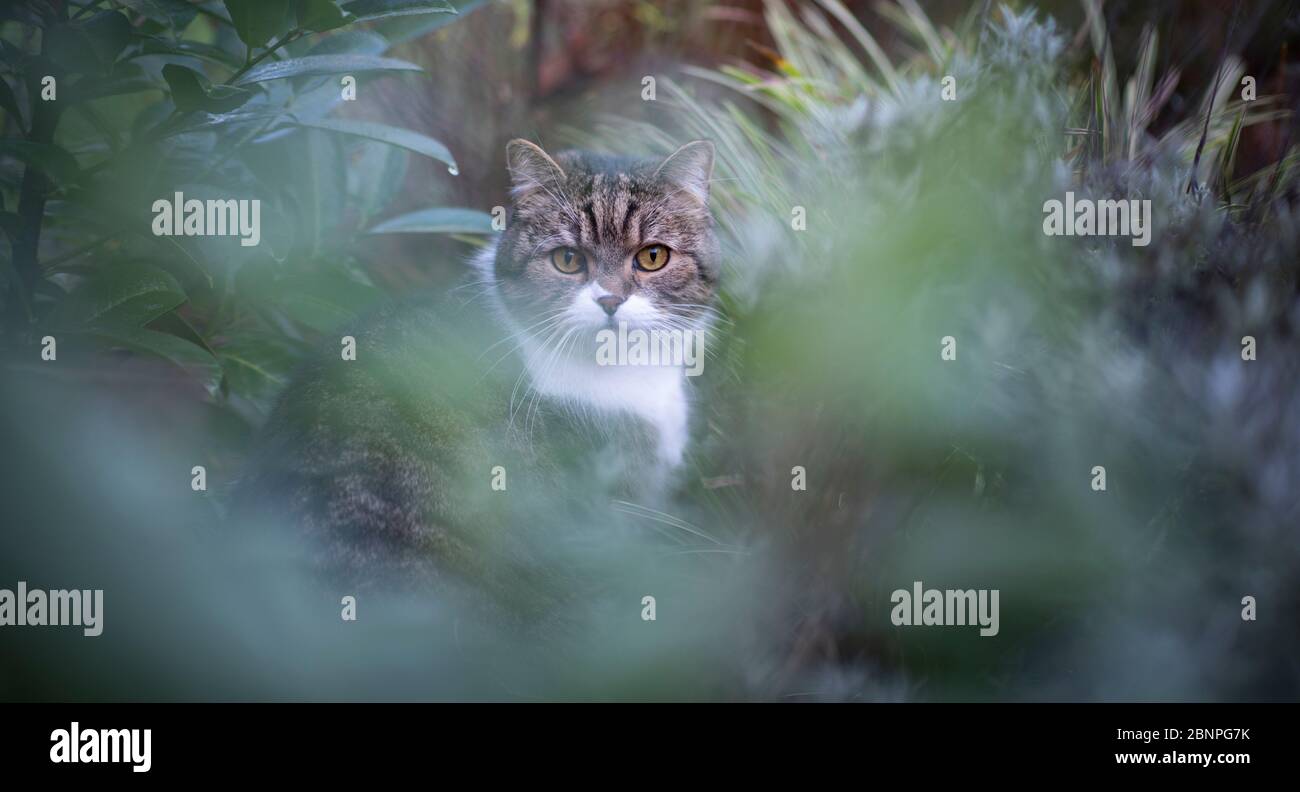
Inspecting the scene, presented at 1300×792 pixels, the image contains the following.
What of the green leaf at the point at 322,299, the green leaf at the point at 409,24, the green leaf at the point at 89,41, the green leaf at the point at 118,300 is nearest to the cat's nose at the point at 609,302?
the green leaf at the point at 322,299

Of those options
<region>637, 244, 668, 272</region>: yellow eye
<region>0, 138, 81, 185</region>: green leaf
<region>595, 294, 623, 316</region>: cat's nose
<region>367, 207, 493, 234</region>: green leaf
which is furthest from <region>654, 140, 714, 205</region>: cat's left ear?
<region>0, 138, 81, 185</region>: green leaf

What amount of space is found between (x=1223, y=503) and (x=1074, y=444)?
0.17 metres

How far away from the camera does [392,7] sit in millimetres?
1276

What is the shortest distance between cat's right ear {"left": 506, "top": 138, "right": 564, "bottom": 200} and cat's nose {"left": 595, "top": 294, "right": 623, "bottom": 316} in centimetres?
25

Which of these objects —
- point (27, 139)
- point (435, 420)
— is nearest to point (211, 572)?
point (435, 420)

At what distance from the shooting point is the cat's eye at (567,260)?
1646 millimetres

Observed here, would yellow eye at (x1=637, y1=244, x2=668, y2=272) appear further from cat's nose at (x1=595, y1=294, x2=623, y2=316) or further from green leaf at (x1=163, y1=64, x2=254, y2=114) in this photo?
green leaf at (x1=163, y1=64, x2=254, y2=114)

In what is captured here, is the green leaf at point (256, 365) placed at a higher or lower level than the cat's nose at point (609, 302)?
lower

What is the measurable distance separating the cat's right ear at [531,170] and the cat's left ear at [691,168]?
188 millimetres

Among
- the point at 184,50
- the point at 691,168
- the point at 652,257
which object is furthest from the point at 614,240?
the point at 184,50

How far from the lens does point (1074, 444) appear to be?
1.09 m

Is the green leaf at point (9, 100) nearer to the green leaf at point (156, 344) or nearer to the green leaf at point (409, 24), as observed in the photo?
the green leaf at point (156, 344)

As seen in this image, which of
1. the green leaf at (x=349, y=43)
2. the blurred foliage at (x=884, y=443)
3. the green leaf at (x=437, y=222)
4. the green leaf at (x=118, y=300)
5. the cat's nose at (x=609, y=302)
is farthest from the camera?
the green leaf at (x=437, y=222)
